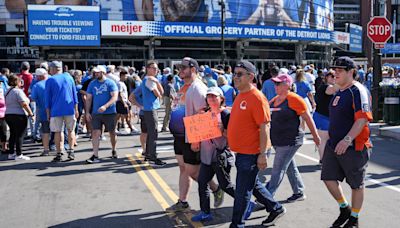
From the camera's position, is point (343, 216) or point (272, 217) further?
point (272, 217)

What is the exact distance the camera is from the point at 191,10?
37531mm

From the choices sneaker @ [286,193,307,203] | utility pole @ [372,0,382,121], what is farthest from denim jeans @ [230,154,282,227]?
utility pole @ [372,0,382,121]

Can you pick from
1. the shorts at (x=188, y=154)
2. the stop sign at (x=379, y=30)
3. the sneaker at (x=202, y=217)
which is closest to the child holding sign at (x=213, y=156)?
the sneaker at (x=202, y=217)

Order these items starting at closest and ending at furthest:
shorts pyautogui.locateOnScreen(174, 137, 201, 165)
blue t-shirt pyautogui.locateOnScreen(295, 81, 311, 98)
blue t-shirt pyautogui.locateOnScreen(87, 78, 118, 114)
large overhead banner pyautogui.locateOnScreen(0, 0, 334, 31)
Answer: shorts pyautogui.locateOnScreen(174, 137, 201, 165) → blue t-shirt pyautogui.locateOnScreen(87, 78, 118, 114) → blue t-shirt pyautogui.locateOnScreen(295, 81, 311, 98) → large overhead banner pyautogui.locateOnScreen(0, 0, 334, 31)

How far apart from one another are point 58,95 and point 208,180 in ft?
16.3

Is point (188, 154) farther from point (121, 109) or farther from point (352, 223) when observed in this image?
point (121, 109)

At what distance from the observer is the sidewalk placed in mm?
12438

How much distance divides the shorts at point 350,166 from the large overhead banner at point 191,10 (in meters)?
32.2

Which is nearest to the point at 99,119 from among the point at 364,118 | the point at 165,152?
the point at 165,152

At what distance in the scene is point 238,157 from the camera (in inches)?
191

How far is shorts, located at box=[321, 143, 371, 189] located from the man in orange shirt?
0.86 metres

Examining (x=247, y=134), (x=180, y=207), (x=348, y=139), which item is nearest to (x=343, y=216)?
(x=348, y=139)

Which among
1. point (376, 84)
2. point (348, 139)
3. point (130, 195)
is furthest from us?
point (376, 84)

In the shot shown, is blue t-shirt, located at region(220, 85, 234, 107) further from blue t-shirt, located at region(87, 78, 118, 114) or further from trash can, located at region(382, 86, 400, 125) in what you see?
trash can, located at region(382, 86, 400, 125)
